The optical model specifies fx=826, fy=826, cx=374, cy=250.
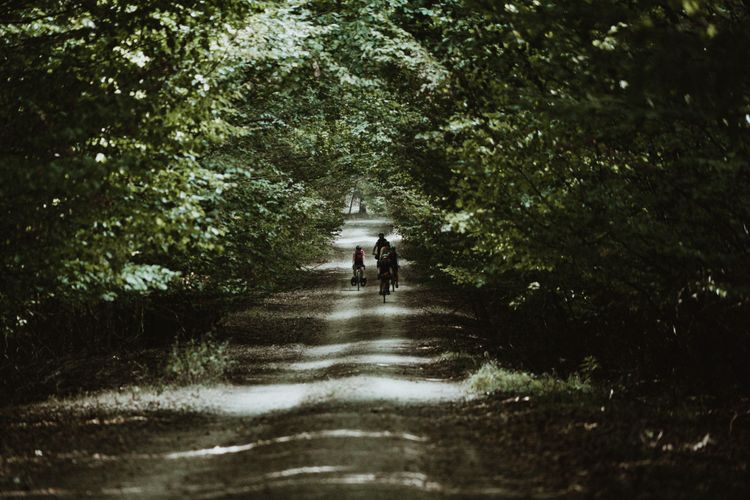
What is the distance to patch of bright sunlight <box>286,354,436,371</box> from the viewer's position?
17.9 m

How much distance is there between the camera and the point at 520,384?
13625 millimetres

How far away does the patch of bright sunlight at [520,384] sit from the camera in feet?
43.0

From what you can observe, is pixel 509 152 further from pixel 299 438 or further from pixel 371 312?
pixel 371 312

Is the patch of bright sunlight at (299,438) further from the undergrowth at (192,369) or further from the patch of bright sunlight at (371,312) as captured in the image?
the patch of bright sunlight at (371,312)

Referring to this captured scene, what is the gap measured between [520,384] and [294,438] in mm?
5384

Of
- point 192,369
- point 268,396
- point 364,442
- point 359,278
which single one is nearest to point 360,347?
point 192,369

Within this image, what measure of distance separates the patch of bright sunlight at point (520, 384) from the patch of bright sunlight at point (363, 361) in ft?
12.3

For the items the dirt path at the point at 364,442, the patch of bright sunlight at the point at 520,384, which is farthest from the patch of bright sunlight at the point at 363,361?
the patch of bright sunlight at the point at 520,384

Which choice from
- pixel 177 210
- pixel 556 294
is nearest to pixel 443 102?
pixel 556 294

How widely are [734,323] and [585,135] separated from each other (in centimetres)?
372

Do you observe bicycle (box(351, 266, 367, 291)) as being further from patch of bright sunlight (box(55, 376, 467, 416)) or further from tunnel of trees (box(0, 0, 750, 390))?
patch of bright sunlight (box(55, 376, 467, 416))

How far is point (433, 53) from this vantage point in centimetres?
1928

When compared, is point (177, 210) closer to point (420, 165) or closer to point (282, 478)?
point (282, 478)

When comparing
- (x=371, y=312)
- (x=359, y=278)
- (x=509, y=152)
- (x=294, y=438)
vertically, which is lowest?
(x=371, y=312)
